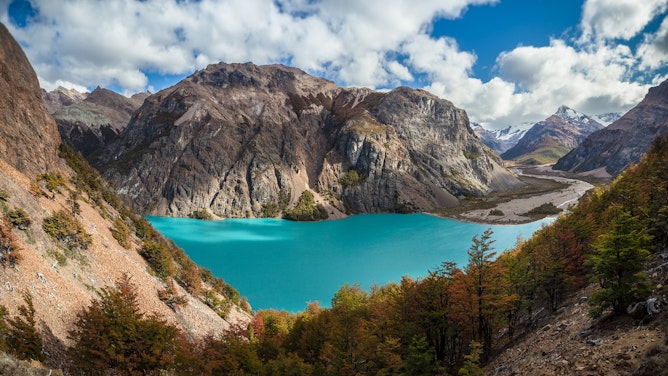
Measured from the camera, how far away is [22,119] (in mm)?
35094

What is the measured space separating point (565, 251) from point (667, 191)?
1126 centimetres

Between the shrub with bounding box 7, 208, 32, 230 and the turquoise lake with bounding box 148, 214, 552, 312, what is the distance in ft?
137

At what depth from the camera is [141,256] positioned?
1458 inches

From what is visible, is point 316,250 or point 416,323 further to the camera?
point 316,250

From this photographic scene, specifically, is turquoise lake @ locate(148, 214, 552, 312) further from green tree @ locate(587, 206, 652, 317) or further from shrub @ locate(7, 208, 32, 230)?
green tree @ locate(587, 206, 652, 317)

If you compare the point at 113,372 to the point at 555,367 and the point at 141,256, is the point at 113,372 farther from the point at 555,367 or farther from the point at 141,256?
the point at 555,367

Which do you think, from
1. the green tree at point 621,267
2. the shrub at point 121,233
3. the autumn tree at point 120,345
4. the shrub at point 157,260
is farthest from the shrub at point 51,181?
the green tree at point 621,267

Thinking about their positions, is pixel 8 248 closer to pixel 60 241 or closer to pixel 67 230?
pixel 60 241

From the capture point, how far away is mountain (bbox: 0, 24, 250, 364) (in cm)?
2123

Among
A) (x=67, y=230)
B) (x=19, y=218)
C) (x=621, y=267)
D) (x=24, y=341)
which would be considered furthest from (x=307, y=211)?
(x=621, y=267)

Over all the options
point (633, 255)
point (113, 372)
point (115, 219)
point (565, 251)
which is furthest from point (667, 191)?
point (115, 219)

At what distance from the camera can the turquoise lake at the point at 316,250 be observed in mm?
71938

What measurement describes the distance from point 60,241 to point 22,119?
17603 millimetres

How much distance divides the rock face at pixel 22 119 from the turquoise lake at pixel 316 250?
4020 cm
